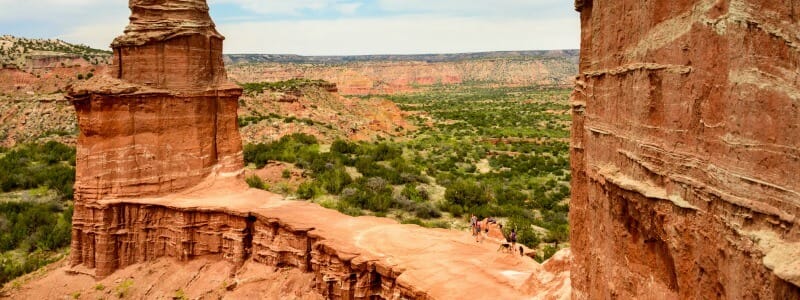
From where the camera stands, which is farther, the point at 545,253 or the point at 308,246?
the point at 545,253

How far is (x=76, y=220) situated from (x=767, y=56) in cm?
1829

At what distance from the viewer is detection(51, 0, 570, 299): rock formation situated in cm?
1349

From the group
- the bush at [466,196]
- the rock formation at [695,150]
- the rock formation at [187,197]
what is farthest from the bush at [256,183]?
the rock formation at [695,150]

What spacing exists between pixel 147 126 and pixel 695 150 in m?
16.2

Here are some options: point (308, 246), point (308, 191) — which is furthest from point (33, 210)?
point (308, 246)

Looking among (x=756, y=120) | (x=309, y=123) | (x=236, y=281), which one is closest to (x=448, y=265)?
(x=236, y=281)

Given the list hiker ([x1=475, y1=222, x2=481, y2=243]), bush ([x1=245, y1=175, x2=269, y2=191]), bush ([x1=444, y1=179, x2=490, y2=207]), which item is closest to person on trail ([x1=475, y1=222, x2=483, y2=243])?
hiker ([x1=475, y1=222, x2=481, y2=243])

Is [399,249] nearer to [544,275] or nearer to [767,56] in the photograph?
[544,275]

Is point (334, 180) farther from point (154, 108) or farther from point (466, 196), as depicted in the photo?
point (154, 108)

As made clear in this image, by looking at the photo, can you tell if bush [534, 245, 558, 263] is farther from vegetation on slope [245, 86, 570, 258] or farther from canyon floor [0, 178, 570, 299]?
canyon floor [0, 178, 570, 299]

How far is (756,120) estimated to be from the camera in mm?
4379

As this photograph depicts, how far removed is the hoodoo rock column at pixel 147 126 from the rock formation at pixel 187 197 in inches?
1.3

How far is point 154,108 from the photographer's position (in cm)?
1709

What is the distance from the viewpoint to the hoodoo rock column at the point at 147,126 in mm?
16359
